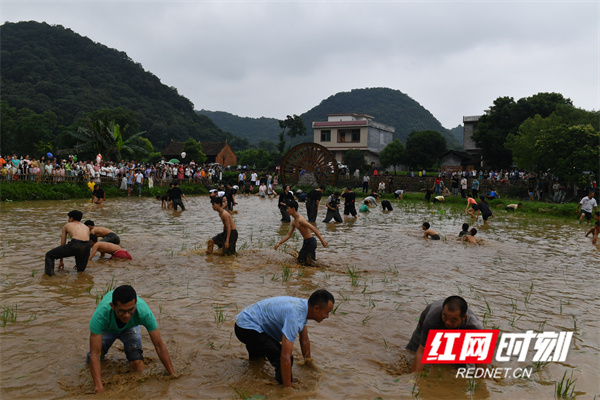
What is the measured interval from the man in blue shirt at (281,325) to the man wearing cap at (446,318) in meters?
1.10

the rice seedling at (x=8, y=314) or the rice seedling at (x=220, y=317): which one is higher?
the rice seedling at (x=8, y=314)

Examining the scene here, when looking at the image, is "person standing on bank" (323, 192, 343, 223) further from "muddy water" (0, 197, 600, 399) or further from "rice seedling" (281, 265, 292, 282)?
"rice seedling" (281, 265, 292, 282)

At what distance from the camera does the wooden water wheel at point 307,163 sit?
35156 millimetres

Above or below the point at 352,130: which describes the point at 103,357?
below

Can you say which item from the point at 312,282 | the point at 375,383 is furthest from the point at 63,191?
the point at 375,383

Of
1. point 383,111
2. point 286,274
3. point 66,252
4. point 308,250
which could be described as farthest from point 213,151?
point 286,274

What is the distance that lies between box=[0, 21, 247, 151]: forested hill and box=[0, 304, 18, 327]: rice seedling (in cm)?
5876

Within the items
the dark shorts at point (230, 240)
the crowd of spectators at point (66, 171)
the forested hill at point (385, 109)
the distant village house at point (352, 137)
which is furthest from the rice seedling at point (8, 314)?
the forested hill at point (385, 109)

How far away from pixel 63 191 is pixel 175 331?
21.5 metres

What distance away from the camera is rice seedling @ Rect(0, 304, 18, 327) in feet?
17.7

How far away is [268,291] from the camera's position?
23.5 ft

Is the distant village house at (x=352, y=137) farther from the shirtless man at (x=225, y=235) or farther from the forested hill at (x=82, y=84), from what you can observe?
the shirtless man at (x=225, y=235)

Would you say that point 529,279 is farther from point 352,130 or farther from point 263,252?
point 352,130

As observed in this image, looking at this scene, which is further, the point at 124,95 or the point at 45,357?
the point at 124,95
